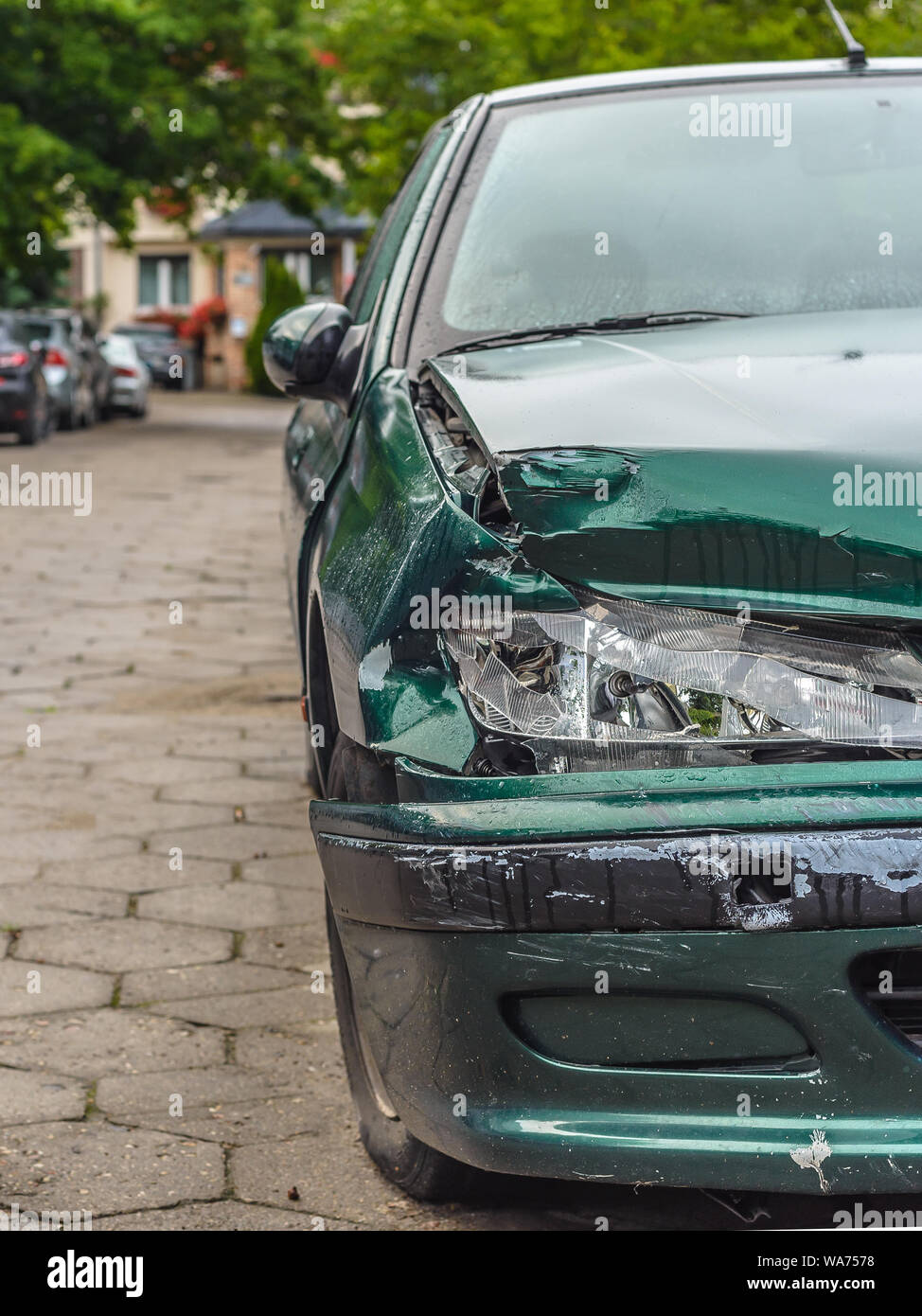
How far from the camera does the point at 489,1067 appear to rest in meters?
1.89

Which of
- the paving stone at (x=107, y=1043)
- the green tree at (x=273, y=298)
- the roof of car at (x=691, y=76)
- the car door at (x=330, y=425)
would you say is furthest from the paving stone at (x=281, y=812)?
the green tree at (x=273, y=298)

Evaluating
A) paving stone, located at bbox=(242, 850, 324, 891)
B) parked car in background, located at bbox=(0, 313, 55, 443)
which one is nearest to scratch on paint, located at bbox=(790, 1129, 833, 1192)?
paving stone, located at bbox=(242, 850, 324, 891)

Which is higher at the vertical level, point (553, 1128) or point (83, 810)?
point (553, 1128)

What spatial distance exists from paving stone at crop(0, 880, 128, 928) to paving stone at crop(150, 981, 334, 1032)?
1.89 feet

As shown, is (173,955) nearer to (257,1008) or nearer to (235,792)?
(257,1008)

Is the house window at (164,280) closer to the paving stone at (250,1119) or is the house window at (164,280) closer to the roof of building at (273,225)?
the roof of building at (273,225)

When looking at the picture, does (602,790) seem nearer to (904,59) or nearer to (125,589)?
(904,59)

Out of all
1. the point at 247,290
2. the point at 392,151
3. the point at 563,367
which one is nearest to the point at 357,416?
the point at 563,367

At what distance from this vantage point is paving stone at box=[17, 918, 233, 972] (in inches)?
139

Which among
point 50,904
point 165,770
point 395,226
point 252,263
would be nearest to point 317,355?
point 395,226

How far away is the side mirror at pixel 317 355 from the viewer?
2.90 meters

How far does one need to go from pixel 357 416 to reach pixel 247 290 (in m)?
44.6

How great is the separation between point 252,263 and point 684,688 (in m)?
45.7

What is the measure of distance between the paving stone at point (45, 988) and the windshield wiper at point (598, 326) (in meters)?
1.48
